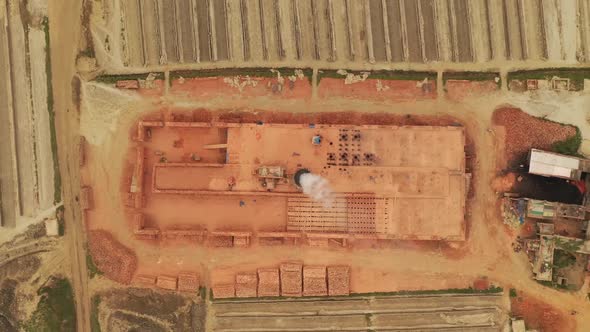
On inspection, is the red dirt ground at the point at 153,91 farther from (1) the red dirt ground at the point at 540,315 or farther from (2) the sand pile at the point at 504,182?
Result: (1) the red dirt ground at the point at 540,315

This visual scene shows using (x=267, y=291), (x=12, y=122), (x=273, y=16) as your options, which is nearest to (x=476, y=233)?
(x=267, y=291)

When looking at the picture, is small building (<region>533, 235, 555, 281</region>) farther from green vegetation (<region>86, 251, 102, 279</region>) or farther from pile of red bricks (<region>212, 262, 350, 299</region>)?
green vegetation (<region>86, 251, 102, 279</region>)

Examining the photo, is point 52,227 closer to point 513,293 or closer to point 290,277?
point 290,277

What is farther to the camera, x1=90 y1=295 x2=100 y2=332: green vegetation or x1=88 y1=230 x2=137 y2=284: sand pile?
x1=90 y1=295 x2=100 y2=332: green vegetation

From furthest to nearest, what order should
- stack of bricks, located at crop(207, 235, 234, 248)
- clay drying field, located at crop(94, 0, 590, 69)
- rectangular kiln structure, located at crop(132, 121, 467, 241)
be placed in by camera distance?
clay drying field, located at crop(94, 0, 590, 69), stack of bricks, located at crop(207, 235, 234, 248), rectangular kiln structure, located at crop(132, 121, 467, 241)

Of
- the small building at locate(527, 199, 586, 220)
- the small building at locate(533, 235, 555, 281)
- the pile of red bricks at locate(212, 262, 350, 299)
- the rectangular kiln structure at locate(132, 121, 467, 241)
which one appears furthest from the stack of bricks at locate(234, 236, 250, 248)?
the small building at locate(533, 235, 555, 281)

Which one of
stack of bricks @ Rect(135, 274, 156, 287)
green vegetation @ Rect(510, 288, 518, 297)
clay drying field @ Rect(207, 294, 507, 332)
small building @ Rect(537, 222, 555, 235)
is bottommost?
clay drying field @ Rect(207, 294, 507, 332)

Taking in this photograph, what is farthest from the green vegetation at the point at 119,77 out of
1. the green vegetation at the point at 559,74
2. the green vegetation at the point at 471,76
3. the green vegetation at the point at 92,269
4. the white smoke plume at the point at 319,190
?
the green vegetation at the point at 559,74
